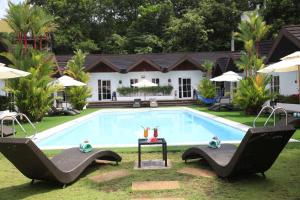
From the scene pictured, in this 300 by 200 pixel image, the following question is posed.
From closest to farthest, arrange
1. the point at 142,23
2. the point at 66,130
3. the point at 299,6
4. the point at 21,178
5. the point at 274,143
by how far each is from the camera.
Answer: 1. the point at 274,143
2. the point at 21,178
3. the point at 66,130
4. the point at 299,6
5. the point at 142,23

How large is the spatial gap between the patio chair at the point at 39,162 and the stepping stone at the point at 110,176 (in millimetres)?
314

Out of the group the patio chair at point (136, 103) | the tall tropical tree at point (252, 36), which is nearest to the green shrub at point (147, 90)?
the patio chair at point (136, 103)

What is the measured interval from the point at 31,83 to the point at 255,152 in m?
13.2

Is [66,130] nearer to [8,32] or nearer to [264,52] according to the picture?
[264,52]

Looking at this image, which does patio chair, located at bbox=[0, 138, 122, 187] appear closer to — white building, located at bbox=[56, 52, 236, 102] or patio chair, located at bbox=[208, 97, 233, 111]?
patio chair, located at bbox=[208, 97, 233, 111]

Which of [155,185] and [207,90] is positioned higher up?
[207,90]

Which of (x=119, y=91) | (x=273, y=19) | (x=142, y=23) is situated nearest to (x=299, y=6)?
(x=273, y=19)

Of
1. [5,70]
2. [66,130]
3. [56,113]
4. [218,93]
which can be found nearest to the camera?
[5,70]

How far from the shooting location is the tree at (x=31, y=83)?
17297 millimetres

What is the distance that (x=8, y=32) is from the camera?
128 ft

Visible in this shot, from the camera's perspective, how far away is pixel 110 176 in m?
7.09

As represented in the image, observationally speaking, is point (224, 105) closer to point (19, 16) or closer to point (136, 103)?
point (136, 103)

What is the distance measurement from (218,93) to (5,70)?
2212 cm

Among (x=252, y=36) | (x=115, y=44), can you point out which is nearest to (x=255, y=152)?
(x=252, y=36)
